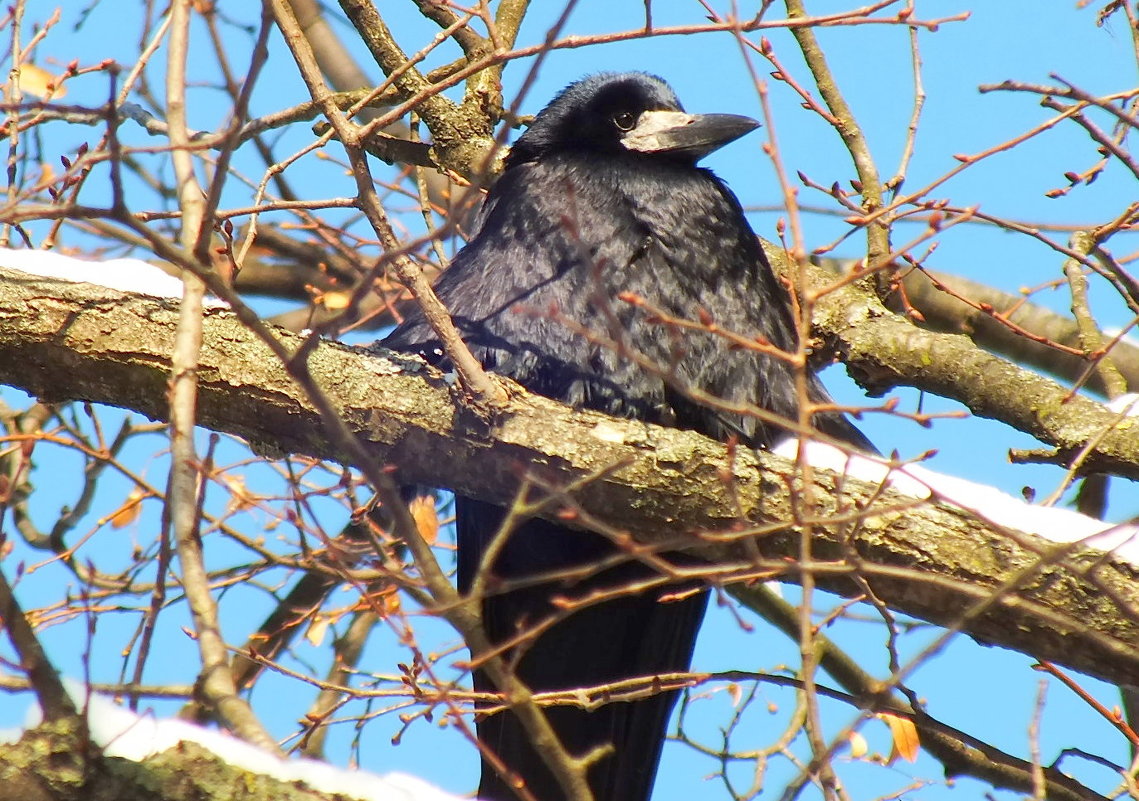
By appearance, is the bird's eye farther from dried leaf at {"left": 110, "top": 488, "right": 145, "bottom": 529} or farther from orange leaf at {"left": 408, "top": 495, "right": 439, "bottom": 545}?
dried leaf at {"left": 110, "top": 488, "right": 145, "bottom": 529}

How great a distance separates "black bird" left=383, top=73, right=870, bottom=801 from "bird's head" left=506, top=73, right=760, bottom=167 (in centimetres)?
10

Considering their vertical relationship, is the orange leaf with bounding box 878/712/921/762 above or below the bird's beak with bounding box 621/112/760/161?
below

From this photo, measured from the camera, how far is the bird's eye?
416 cm

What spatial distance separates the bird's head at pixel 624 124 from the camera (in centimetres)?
408

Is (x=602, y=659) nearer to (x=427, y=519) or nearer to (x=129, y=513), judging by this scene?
(x=427, y=519)

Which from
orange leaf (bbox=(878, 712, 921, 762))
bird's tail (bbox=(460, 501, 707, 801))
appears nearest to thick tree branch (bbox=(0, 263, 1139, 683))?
bird's tail (bbox=(460, 501, 707, 801))

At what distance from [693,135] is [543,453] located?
1664 mm

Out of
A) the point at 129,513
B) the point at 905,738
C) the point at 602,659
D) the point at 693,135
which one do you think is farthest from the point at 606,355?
the point at 129,513

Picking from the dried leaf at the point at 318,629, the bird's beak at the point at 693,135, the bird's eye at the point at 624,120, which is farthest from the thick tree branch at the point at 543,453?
the dried leaf at the point at 318,629

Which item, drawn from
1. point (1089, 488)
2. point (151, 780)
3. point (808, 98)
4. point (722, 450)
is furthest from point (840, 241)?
point (151, 780)

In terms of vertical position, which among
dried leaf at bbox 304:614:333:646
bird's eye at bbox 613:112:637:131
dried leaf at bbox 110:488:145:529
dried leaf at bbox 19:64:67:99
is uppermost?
bird's eye at bbox 613:112:637:131

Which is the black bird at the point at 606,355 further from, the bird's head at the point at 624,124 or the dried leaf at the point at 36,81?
the dried leaf at the point at 36,81

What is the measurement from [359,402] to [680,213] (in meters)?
1.39

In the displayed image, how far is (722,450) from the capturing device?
9.61 feet
